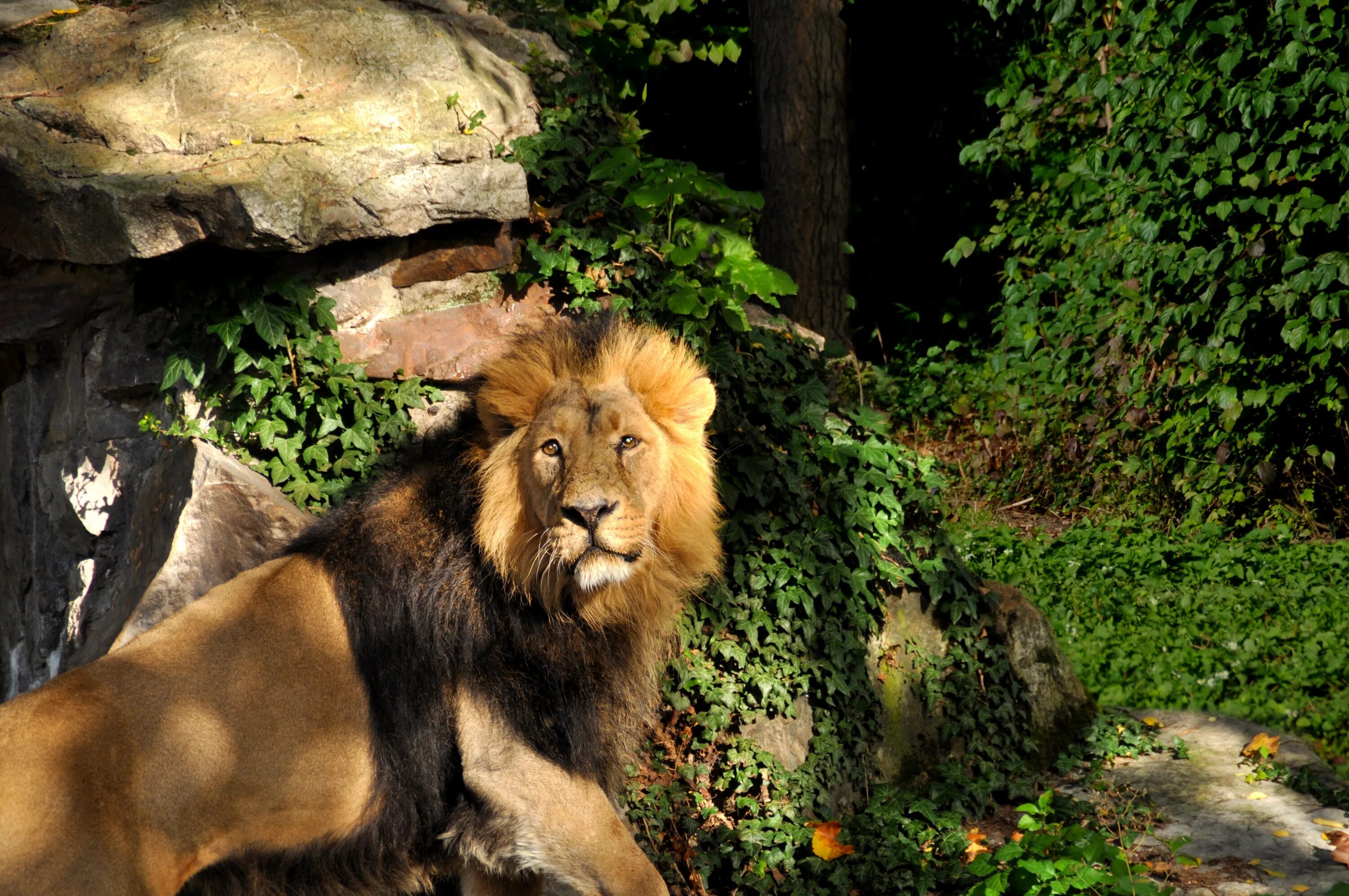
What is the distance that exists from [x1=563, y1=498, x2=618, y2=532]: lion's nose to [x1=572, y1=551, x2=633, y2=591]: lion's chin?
3.3 inches

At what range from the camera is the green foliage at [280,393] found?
453cm

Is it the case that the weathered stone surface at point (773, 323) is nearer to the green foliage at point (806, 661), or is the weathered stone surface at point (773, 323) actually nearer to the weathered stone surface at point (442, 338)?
the green foliage at point (806, 661)

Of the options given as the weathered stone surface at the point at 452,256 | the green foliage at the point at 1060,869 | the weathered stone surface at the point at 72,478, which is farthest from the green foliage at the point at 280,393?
the green foliage at the point at 1060,869

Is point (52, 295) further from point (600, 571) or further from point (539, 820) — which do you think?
point (539, 820)

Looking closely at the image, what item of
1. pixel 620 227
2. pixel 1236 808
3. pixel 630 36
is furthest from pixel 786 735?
pixel 630 36

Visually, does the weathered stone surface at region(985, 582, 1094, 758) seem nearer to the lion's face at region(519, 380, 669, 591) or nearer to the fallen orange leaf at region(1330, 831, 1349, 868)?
the fallen orange leaf at region(1330, 831, 1349, 868)

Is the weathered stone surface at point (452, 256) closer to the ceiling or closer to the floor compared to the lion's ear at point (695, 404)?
closer to the floor

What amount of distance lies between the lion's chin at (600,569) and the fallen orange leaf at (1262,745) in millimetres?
3256

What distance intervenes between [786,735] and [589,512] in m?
2.02

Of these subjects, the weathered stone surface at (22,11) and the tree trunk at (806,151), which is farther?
the tree trunk at (806,151)

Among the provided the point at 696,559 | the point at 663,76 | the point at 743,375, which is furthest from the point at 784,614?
the point at 663,76

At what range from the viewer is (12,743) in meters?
2.60

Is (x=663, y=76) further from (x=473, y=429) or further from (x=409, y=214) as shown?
(x=473, y=429)

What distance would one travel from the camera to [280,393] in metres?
4.57
